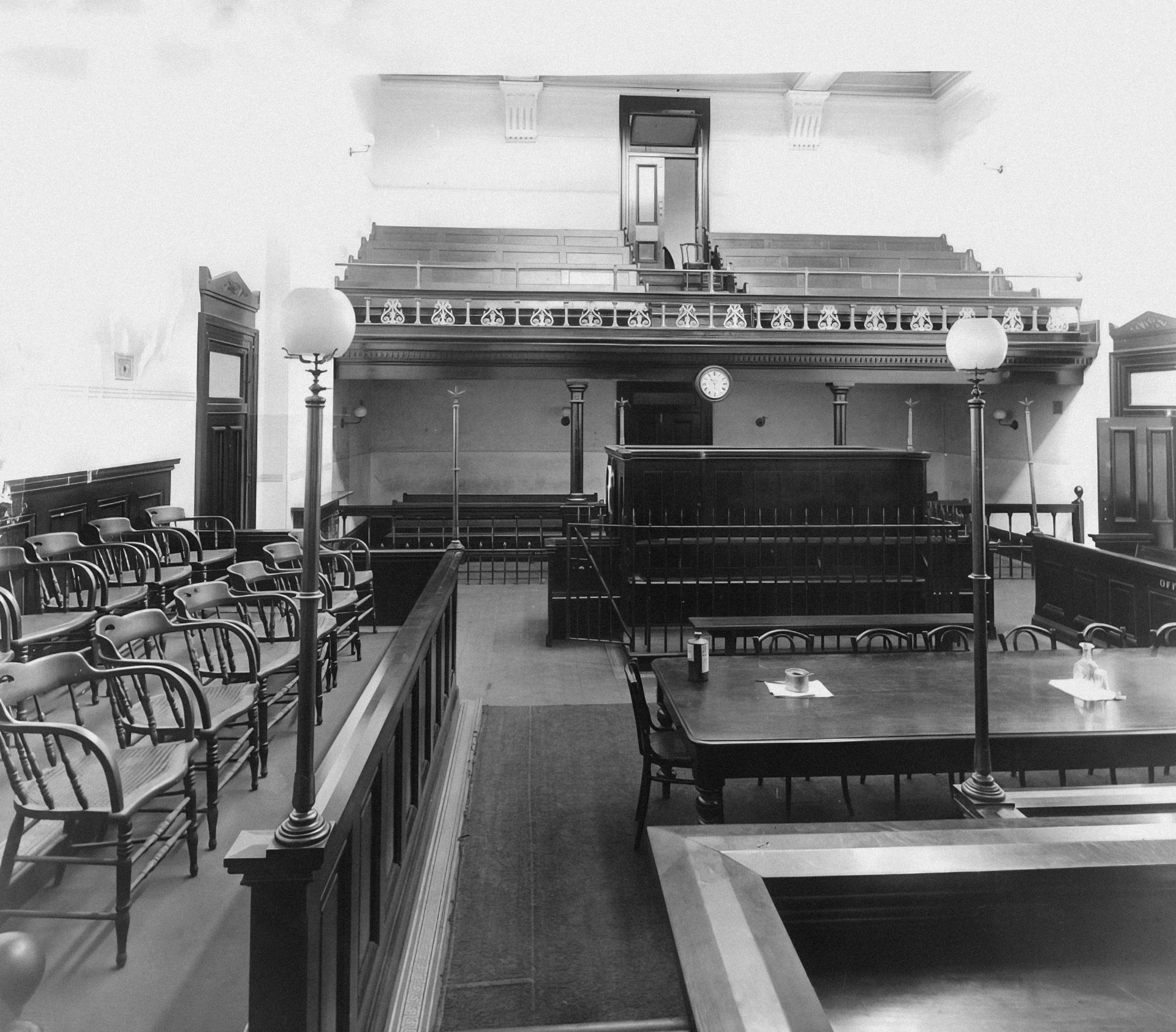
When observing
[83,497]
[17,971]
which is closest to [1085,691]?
[17,971]

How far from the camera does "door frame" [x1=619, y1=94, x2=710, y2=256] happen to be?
14312 mm

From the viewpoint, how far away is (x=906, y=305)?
1154 cm

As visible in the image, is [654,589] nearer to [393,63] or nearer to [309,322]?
[393,63]

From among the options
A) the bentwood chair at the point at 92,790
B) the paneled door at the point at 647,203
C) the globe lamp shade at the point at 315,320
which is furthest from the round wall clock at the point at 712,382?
the globe lamp shade at the point at 315,320

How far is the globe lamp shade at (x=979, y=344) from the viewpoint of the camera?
2412 millimetres

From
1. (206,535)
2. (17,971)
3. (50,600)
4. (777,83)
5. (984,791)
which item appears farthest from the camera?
(777,83)

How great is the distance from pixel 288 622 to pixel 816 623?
3.28 meters

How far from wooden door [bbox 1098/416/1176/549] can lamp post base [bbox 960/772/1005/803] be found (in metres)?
9.07

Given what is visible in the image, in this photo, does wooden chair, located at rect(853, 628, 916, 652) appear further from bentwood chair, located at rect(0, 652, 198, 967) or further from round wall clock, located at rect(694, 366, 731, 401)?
round wall clock, located at rect(694, 366, 731, 401)

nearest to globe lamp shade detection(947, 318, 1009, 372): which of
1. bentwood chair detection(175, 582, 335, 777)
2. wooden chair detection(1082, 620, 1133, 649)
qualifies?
bentwood chair detection(175, 582, 335, 777)

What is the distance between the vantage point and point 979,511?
2373mm

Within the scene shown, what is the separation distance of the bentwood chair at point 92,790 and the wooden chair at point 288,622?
1.10 m

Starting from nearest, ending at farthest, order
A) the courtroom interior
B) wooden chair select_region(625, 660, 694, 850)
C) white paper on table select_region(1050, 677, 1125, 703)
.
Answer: the courtroom interior
white paper on table select_region(1050, 677, 1125, 703)
wooden chair select_region(625, 660, 694, 850)

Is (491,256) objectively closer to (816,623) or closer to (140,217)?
(140,217)
